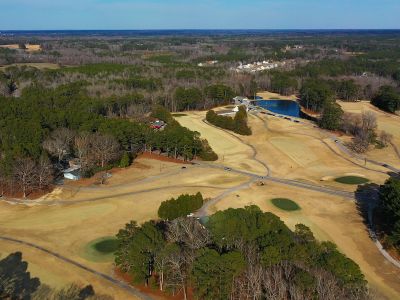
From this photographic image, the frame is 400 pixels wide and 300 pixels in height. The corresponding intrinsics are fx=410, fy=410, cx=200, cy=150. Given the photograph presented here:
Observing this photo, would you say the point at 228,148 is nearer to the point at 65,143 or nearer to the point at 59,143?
the point at 65,143

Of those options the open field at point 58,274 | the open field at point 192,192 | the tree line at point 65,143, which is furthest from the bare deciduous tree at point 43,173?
the open field at point 58,274

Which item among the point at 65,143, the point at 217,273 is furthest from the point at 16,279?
the point at 65,143

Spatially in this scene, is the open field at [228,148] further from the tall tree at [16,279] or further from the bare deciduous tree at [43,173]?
the tall tree at [16,279]

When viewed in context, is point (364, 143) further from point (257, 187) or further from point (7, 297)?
point (7, 297)

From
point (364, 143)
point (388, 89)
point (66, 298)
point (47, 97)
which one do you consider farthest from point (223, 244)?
point (388, 89)

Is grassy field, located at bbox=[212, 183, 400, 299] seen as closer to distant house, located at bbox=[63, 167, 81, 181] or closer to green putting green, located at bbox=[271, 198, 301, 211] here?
green putting green, located at bbox=[271, 198, 301, 211]
